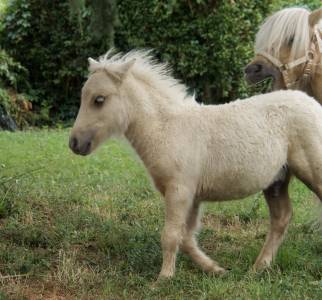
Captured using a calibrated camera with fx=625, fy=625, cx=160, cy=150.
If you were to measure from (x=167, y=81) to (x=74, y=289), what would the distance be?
1785mm

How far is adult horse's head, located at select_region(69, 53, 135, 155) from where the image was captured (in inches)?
185

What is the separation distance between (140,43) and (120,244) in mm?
8425

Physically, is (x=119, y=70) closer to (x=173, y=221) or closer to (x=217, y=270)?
(x=173, y=221)

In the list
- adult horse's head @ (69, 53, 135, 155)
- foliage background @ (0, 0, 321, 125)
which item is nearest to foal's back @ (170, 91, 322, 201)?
adult horse's head @ (69, 53, 135, 155)

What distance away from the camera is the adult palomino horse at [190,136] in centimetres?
471

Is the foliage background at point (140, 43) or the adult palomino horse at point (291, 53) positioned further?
the foliage background at point (140, 43)

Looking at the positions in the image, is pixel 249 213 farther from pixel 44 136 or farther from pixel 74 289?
pixel 44 136

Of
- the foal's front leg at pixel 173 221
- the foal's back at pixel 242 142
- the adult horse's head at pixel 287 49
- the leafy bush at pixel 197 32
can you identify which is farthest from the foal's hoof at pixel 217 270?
the leafy bush at pixel 197 32

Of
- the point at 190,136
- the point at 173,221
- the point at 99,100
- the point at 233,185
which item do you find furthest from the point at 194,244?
the point at 99,100

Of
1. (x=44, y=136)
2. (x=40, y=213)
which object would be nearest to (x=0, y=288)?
(x=40, y=213)

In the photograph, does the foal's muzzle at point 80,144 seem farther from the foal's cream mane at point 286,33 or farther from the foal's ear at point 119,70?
the foal's cream mane at point 286,33

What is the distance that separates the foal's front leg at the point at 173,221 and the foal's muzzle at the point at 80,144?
0.69 metres

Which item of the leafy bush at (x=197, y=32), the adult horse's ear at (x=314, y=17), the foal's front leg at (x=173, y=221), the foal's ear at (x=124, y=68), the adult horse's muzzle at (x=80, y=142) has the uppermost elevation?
the foal's ear at (x=124, y=68)

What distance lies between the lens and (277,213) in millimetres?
5371
